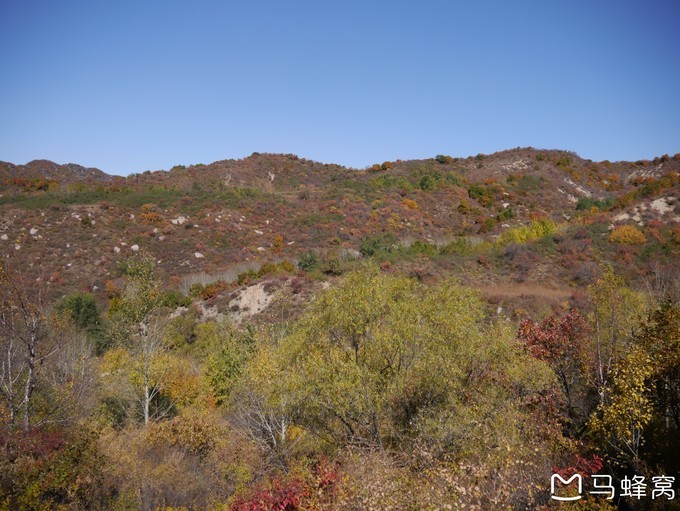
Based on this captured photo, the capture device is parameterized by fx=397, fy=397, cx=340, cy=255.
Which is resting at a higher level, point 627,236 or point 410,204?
point 410,204

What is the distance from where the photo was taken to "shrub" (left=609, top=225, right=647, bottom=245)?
39.3m

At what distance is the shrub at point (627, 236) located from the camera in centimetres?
3934

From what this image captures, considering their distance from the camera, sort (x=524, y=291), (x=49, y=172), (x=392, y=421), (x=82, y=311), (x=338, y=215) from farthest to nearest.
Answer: (x=49, y=172) → (x=338, y=215) → (x=524, y=291) → (x=82, y=311) → (x=392, y=421)

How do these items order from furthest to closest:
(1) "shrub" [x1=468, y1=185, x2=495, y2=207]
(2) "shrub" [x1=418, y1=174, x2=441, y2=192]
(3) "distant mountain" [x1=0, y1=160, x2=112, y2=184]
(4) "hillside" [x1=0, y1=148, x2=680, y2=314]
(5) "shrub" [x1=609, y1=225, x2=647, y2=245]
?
1. (3) "distant mountain" [x1=0, y1=160, x2=112, y2=184]
2. (2) "shrub" [x1=418, y1=174, x2=441, y2=192]
3. (1) "shrub" [x1=468, y1=185, x2=495, y2=207]
4. (4) "hillside" [x1=0, y1=148, x2=680, y2=314]
5. (5) "shrub" [x1=609, y1=225, x2=647, y2=245]

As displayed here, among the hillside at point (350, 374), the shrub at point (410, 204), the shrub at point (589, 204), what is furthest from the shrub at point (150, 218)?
the shrub at point (589, 204)

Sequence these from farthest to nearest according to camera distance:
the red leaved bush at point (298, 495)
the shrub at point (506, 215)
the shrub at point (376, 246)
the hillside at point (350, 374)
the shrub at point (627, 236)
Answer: the shrub at point (506, 215), the shrub at point (376, 246), the shrub at point (627, 236), the hillside at point (350, 374), the red leaved bush at point (298, 495)

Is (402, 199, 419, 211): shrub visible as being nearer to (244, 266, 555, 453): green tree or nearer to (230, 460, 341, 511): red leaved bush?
(244, 266, 555, 453): green tree

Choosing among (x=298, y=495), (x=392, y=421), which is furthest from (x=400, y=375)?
(x=298, y=495)

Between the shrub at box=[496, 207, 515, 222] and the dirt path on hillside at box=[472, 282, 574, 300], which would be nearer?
the dirt path on hillside at box=[472, 282, 574, 300]

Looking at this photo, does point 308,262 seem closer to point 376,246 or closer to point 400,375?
point 376,246

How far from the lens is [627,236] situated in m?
39.9

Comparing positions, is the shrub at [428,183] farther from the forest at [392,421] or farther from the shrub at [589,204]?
the forest at [392,421]

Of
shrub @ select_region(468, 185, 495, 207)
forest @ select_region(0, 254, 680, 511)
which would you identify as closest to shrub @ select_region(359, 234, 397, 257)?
shrub @ select_region(468, 185, 495, 207)

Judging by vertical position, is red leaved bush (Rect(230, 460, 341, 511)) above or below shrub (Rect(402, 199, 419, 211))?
below
